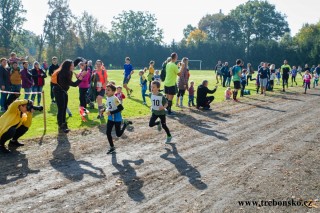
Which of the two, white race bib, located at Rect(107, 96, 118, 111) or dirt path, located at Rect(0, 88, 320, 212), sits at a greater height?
white race bib, located at Rect(107, 96, 118, 111)

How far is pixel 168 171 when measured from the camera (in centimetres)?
731

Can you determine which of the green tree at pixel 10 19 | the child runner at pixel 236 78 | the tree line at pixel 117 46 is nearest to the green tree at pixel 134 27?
the tree line at pixel 117 46

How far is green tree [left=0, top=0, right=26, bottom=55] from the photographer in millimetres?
62734

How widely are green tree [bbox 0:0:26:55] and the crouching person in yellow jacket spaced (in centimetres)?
5905

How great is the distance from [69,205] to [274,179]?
13.4ft

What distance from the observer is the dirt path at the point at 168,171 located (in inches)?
228

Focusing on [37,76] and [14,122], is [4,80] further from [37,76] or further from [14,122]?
[14,122]

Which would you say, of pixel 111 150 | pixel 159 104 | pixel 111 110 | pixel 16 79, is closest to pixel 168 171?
pixel 111 150

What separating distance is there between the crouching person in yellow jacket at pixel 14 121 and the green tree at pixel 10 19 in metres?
59.1

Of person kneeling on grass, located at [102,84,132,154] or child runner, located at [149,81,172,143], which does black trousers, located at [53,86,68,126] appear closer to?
person kneeling on grass, located at [102,84,132,154]

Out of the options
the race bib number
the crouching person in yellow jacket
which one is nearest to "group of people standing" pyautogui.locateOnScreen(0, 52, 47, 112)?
the crouching person in yellow jacket

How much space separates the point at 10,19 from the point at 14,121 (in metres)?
66.7

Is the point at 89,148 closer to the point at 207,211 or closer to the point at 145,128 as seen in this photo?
the point at 145,128

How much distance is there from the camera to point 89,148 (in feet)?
29.8
